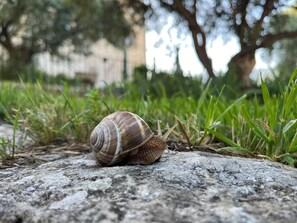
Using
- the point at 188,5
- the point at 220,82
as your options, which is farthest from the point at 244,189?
the point at 188,5

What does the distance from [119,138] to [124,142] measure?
0.07 feet

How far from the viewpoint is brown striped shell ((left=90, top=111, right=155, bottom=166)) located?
4.47 feet

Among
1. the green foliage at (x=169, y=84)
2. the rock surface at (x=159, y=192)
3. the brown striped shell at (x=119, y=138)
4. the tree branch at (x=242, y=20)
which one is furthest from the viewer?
the tree branch at (x=242, y=20)

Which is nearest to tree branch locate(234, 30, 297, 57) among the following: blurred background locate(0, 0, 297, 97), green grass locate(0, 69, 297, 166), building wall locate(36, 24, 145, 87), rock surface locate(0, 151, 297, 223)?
blurred background locate(0, 0, 297, 97)

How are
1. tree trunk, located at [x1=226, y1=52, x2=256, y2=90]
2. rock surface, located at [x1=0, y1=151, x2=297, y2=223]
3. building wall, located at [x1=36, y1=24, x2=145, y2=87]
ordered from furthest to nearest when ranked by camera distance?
1. building wall, located at [x1=36, y1=24, x2=145, y2=87]
2. tree trunk, located at [x1=226, y1=52, x2=256, y2=90]
3. rock surface, located at [x1=0, y1=151, x2=297, y2=223]

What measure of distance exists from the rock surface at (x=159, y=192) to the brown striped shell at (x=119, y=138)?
0.17 feet

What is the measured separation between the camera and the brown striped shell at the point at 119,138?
1364mm

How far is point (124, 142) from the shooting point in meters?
1.36

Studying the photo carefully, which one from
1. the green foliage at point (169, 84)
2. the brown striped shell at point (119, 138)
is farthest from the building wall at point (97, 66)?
the brown striped shell at point (119, 138)

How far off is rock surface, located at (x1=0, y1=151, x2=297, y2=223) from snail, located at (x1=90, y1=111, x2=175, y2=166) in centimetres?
5

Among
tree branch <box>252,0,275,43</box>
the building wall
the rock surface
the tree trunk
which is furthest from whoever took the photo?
the building wall

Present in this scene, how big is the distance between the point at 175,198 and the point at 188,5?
6.69 meters

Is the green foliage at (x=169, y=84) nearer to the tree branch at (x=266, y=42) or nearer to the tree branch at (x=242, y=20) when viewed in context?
the tree branch at (x=266, y=42)

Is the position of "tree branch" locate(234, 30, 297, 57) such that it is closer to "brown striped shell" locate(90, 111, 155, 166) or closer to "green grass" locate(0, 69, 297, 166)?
"green grass" locate(0, 69, 297, 166)
